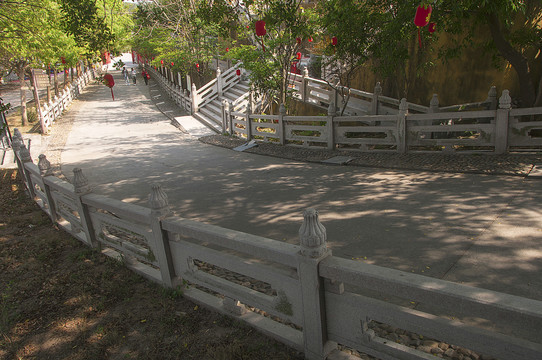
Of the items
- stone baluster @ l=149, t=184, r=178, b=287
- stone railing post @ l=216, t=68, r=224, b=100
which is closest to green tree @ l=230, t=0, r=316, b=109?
stone railing post @ l=216, t=68, r=224, b=100

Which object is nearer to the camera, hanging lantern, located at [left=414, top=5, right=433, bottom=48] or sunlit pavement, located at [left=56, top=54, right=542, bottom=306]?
sunlit pavement, located at [left=56, top=54, right=542, bottom=306]

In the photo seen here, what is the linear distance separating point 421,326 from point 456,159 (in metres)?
7.44

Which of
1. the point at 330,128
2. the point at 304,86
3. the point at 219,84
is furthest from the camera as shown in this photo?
the point at 219,84

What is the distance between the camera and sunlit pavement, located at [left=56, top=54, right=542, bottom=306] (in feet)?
15.3

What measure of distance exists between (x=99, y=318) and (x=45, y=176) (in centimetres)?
400

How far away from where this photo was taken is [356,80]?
17781mm

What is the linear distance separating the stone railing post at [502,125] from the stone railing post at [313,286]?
7529mm

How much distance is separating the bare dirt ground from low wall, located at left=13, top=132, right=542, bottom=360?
0.58 feet

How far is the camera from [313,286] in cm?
299

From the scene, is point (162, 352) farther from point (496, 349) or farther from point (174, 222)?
point (496, 349)

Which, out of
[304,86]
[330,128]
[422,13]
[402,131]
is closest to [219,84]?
[304,86]

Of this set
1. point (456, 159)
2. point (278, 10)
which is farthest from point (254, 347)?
point (278, 10)

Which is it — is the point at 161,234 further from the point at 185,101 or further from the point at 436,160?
the point at 185,101

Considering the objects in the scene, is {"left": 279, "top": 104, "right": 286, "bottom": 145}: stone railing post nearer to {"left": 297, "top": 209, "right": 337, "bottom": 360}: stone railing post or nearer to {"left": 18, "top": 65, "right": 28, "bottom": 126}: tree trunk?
{"left": 297, "top": 209, "right": 337, "bottom": 360}: stone railing post
